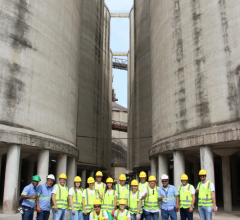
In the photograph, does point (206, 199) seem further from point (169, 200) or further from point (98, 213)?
point (98, 213)

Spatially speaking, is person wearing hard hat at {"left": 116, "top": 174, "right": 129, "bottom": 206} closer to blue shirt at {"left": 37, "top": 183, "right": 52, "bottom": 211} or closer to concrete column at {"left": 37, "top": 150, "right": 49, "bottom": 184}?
blue shirt at {"left": 37, "top": 183, "right": 52, "bottom": 211}

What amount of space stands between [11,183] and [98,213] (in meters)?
9.43

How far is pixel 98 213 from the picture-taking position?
8.40m

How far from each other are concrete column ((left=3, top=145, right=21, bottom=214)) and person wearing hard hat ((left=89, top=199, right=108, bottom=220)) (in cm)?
910

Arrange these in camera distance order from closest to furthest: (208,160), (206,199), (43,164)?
1. (206,199)
2. (208,160)
3. (43,164)

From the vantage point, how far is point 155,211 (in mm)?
9164

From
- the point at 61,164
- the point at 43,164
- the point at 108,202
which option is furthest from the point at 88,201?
the point at 61,164

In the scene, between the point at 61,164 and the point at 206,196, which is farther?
the point at 61,164

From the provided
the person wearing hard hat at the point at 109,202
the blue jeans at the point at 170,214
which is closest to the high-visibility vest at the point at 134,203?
the person wearing hard hat at the point at 109,202

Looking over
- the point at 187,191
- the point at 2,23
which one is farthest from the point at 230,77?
the point at 2,23

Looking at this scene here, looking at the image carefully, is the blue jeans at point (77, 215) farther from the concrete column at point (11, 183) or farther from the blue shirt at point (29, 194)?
the concrete column at point (11, 183)

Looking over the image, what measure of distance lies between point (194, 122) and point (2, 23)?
1328cm

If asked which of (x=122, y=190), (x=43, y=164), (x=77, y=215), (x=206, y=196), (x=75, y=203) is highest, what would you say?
(x=43, y=164)

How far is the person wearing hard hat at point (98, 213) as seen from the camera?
8.29 m
